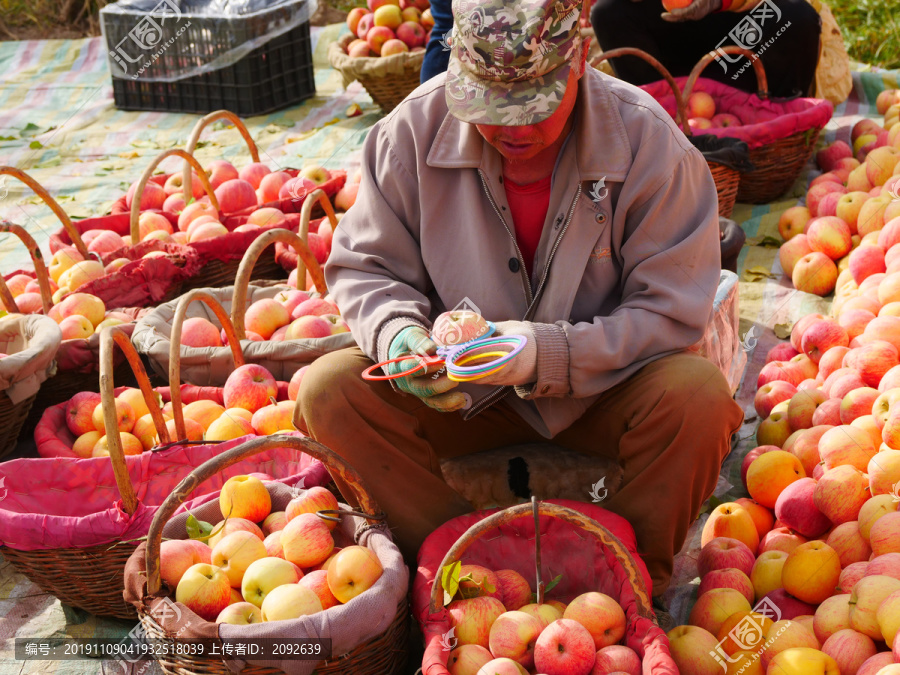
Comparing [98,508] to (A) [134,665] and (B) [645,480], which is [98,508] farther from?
(B) [645,480]

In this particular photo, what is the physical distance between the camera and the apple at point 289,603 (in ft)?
6.47

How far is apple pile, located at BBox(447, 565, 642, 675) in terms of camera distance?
1846mm

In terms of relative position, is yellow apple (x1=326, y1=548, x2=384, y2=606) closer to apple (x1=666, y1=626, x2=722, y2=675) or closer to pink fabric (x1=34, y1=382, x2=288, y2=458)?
apple (x1=666, y1=626, x2=722, y2=675)

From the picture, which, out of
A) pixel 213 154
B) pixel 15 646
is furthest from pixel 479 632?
pixel 213 154

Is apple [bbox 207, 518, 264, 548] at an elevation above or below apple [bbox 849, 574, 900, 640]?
below

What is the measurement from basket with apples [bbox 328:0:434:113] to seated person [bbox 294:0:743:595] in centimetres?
374

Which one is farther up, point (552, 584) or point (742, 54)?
point (742, 54)

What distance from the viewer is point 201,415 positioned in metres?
2.96

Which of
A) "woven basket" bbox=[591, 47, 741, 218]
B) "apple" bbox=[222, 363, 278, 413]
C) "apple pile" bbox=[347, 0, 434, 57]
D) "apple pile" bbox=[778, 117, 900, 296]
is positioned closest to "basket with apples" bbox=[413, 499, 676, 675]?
"apple" bbox=[222, 363, 278, 413]

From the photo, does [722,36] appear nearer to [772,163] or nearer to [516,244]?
[772,163]

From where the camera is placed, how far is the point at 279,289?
3711mm

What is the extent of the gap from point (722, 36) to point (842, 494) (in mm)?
3286

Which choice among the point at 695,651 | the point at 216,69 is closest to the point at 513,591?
the point at 695,651

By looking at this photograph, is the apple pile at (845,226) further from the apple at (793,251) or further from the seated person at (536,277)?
the seated person at (536,277)
